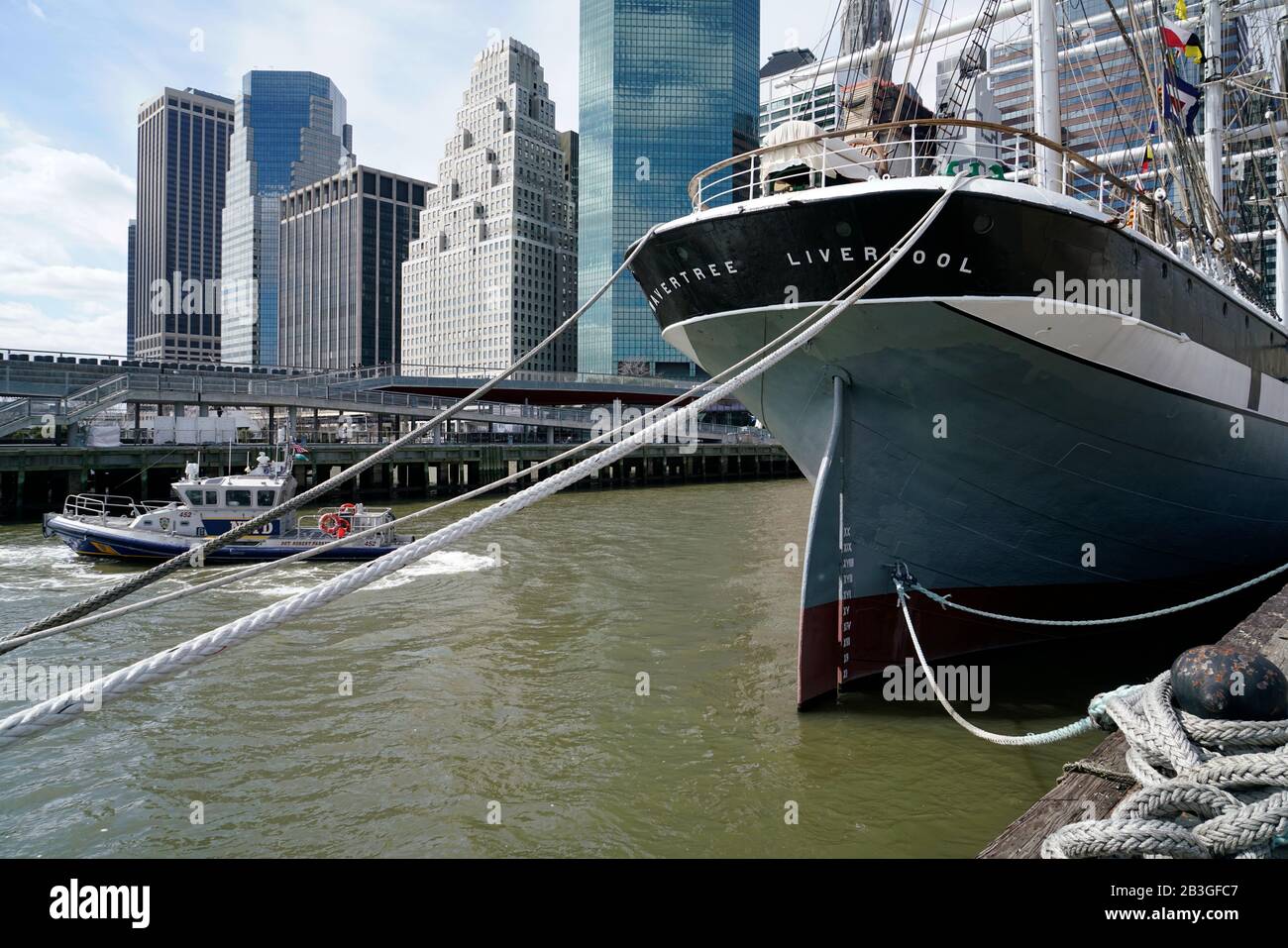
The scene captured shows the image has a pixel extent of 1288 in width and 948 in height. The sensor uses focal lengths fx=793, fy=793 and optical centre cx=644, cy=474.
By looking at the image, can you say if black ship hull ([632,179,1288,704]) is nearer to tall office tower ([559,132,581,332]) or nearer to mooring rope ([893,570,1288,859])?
mooring rope ([893,570,1288,859])

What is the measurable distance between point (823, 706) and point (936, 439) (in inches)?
126

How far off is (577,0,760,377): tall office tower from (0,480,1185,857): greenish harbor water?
99.6 meters

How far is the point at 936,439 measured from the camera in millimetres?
8602

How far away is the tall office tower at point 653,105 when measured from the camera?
111 metres

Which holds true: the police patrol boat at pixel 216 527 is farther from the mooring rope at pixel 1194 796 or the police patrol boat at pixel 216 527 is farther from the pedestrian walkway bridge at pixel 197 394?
the mooring rope at pixel 1194 796

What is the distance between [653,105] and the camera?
11112cm

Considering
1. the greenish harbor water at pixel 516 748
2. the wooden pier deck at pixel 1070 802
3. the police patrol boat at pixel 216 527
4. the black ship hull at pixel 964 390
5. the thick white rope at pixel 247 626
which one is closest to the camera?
the thick white rope at pixel 247 626

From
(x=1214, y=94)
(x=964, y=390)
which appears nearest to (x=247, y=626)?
(x=964, y=390)

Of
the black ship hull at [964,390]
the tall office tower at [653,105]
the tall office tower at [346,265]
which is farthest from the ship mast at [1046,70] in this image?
the tall office tower at [346,265]

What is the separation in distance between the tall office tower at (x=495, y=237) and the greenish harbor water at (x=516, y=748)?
12050 cm

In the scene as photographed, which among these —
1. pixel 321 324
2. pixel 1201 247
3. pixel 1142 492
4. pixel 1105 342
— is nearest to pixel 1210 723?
pixel 1105 342

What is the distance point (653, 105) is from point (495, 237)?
3720 cm

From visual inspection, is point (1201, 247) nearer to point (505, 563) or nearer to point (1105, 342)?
point (1105, 342)

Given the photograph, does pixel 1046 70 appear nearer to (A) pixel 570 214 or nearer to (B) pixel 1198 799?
(B) pixel 1198 799
